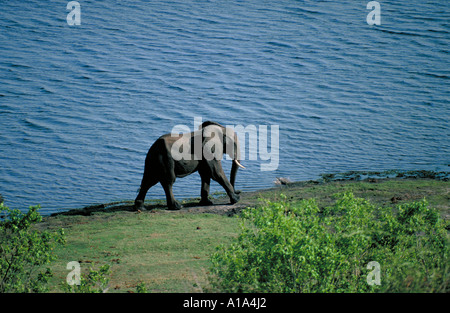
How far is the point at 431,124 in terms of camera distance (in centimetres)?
2577

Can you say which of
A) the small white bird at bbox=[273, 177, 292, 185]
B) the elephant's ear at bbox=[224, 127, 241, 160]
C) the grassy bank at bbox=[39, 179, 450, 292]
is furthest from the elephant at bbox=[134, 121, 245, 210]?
the small white bird at bbox=[273, 177, 292, 185]

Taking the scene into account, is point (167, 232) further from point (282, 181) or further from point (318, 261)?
point (282, 181)

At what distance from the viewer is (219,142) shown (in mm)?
16734

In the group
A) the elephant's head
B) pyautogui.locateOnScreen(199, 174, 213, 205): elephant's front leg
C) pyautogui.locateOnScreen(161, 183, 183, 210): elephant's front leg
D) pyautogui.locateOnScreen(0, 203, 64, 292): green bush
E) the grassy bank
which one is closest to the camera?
pyautogui.locateOnScreen(0, 203, 64, 292): green bush

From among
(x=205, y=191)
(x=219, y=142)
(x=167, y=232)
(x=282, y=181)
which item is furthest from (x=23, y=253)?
(x=282, y=181)

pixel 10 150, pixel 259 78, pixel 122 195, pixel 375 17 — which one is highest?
pixel 375 17

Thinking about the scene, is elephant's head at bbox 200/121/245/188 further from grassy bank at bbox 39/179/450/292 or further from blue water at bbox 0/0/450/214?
blue water at bbox 0/0/450/214

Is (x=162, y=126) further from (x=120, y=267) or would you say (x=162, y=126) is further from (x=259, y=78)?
(x=120, y=267)

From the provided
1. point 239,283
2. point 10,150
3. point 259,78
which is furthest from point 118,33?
point 239,283

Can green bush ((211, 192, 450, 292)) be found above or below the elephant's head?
below

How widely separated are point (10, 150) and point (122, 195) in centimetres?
567

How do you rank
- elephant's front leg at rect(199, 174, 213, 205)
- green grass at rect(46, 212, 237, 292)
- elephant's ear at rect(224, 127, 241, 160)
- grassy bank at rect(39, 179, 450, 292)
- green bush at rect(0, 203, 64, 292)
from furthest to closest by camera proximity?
elephant's ear at rect(224, 127, 241, 160)
elephant's front leg at rect(199, 174, 213, 205)
grassy bank at rect(39, 179, 450, 292)
green grass at rect(46, 212, 237, 292)
green bush at rect(0, 203, 64, 292)

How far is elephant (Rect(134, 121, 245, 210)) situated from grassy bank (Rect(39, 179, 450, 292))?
519 mm

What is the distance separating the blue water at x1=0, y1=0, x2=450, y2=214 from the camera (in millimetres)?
20594
